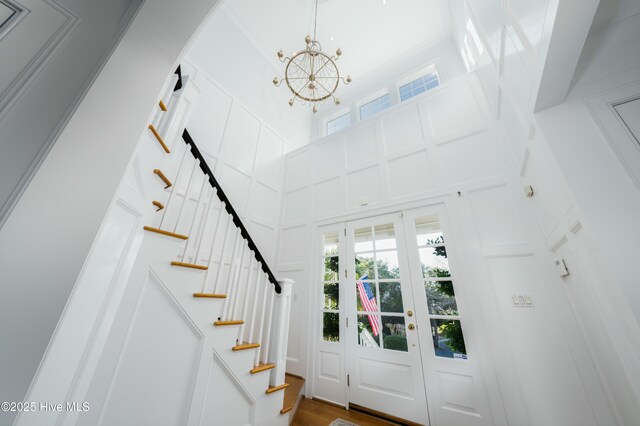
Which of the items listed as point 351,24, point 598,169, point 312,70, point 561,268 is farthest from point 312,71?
point 561,268

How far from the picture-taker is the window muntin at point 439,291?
2414 millimetres

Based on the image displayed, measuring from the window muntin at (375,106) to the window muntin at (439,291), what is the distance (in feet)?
9.80

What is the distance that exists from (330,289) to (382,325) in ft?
2.87

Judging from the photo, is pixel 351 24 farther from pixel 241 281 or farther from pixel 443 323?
pixel 443 323

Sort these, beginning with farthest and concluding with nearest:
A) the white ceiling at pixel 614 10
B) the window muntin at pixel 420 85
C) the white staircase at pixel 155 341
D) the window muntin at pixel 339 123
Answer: the window muntin at pixel 339 123
the window muntin at pixel 420 85
the white ceiling at pixel 614 10
the white staircase at pixel 155 341

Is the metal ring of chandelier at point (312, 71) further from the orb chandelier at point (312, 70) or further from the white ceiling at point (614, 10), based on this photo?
the white ceiling at point (614, 10)

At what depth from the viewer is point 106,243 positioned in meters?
1.07

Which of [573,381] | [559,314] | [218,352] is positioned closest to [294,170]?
[218,352]

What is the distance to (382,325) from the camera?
9.22 ft

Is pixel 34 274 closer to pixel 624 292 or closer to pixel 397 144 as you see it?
pixel 624 292

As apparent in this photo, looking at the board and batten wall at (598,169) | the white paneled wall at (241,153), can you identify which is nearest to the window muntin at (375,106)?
the white paneled wall at (241,153)

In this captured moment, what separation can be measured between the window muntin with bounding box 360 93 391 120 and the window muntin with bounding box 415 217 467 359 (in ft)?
9.80

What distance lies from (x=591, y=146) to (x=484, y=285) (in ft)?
5.42

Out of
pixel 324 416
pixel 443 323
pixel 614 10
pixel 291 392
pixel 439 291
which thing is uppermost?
pixel 614 10
